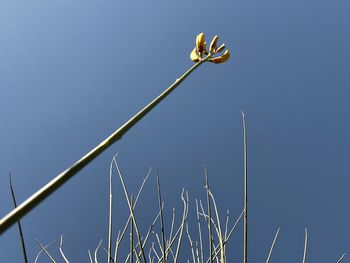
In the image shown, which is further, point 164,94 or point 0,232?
point 164,94

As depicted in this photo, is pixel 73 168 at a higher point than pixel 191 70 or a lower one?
lower

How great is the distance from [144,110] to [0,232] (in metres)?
0.34

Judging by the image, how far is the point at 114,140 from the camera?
2.11 ft

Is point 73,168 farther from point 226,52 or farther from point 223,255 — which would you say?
point 223,255

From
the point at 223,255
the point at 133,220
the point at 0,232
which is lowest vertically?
the point at 223,255

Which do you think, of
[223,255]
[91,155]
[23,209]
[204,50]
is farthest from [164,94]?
[223,255]

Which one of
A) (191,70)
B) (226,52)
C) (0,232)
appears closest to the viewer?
(0,232)

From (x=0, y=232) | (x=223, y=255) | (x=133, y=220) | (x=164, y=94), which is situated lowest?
(x=223, y=255)

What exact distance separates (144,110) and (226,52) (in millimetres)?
566

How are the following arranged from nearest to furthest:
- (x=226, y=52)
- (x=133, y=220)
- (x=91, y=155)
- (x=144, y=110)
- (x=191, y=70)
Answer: (x=91, y=155) → (x=144, y=110) → (x=191, y=70) → (x=226, y=52) → (x=133, y=220)

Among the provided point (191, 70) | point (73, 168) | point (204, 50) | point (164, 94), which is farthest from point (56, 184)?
point (204, 50)

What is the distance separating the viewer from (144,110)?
2.32 feet

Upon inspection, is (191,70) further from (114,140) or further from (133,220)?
(133,220)

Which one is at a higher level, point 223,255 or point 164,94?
point 164,94
